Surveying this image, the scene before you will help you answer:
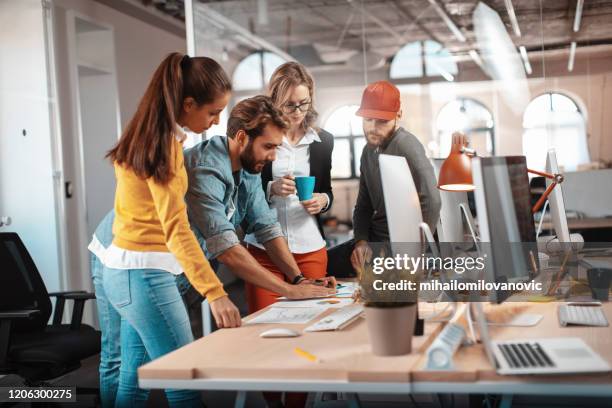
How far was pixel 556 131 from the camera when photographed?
4984 mm

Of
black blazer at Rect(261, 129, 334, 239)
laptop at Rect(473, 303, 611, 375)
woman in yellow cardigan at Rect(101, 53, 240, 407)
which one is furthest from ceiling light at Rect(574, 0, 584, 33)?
laptop at Rect(473, 303, 611, 375)

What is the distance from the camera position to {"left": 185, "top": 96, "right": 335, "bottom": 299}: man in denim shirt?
251cm

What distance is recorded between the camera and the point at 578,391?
1.61 meters

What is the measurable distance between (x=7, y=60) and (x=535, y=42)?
3.63 meters

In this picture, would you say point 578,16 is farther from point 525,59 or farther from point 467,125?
point 467,125

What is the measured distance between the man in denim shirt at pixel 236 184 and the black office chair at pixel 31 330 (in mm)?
1139

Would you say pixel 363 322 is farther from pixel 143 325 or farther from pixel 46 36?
pixel 46 36

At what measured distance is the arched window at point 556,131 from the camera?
4.95 m

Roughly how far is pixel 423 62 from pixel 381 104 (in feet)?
6.37

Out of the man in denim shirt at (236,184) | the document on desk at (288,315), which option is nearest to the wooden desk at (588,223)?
the man in denim shirt at (236,184)

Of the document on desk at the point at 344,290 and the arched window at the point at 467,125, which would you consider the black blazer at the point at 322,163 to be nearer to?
the document on desk at the point at 344,290

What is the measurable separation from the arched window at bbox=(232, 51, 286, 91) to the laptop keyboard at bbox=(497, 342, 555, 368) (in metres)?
3.97

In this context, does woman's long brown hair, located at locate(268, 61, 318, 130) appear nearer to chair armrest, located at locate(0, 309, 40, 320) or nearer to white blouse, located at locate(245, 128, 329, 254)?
white blouse, located at locate(245, 128, 329, 254)

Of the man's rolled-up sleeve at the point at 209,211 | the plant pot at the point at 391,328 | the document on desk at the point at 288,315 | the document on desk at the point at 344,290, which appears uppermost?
the man's rolled-up sleeve at the point at 209,211
